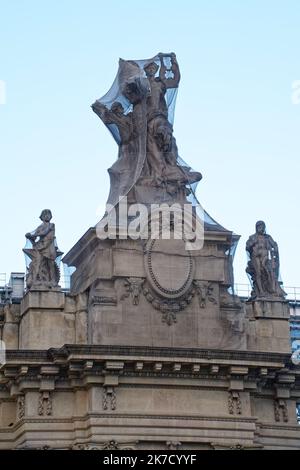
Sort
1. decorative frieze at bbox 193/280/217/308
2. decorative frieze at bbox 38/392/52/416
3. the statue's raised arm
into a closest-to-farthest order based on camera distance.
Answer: decorative frieze at bbox 38/392/52/416 < decorative frieze at bbox 193/280/217/308 < the statue's raised arm

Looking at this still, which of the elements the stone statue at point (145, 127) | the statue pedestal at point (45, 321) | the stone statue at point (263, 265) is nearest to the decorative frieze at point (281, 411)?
the stone statue at point (263, 265)

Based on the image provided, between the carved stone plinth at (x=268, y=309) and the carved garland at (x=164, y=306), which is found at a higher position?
the carved stone plinth at (x=268, y=309)

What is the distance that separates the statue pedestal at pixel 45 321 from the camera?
34.7 metres

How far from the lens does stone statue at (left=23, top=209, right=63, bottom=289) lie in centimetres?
3519

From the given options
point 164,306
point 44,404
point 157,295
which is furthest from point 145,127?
point 44,404

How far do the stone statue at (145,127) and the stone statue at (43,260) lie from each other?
212 centimetres

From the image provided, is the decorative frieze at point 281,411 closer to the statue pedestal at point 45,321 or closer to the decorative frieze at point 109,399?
the decorative frieze at point 109,399

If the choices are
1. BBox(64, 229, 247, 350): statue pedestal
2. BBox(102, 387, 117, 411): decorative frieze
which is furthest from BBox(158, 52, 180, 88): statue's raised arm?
BBox(102, 387, 117, 411): decorative frieze

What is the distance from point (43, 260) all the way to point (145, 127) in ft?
14.8

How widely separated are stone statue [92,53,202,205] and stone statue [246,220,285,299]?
217cm

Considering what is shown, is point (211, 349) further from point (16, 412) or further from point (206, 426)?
point (16, 412)

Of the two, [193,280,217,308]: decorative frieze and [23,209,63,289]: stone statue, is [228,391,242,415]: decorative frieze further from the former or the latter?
[23,209,63,289]: stone statue

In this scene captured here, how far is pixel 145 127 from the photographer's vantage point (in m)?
37.1

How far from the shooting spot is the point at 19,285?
50.5 metres
